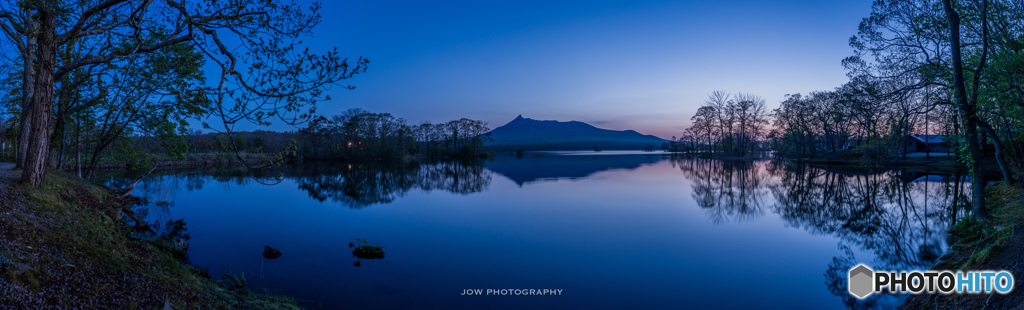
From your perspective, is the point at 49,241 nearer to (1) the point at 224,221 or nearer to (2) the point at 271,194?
(1) the point at 224,221

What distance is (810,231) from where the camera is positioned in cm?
→ 1135

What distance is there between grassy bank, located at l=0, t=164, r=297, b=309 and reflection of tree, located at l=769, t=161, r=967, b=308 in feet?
31.4

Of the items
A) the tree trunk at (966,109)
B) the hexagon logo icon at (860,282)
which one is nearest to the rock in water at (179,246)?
the hexagon logo icon at (860,282)

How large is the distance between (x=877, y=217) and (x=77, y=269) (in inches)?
770

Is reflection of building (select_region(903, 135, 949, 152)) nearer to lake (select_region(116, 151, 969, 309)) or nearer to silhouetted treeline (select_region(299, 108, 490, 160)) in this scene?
lake (select_region(116, 151, 969, 309))

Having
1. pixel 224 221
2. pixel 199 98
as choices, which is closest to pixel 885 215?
pixel 199 98

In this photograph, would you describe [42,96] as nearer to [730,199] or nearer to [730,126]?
[730,199]

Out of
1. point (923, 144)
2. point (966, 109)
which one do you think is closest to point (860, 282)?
point (966, 109)

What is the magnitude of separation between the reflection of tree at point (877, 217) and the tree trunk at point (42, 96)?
1342cm

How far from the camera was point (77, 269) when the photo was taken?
4.24 meters

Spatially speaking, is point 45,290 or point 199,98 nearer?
point 45,290

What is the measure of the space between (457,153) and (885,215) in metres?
66.6

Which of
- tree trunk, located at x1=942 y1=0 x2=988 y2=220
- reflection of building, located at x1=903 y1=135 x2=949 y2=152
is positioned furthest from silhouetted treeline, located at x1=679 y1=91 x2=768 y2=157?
tree trunk, located at x1=942 y1=0 x2=988 y2=220

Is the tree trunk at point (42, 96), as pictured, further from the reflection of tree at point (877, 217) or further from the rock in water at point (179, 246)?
the reflection of tree at point (877, 217)
